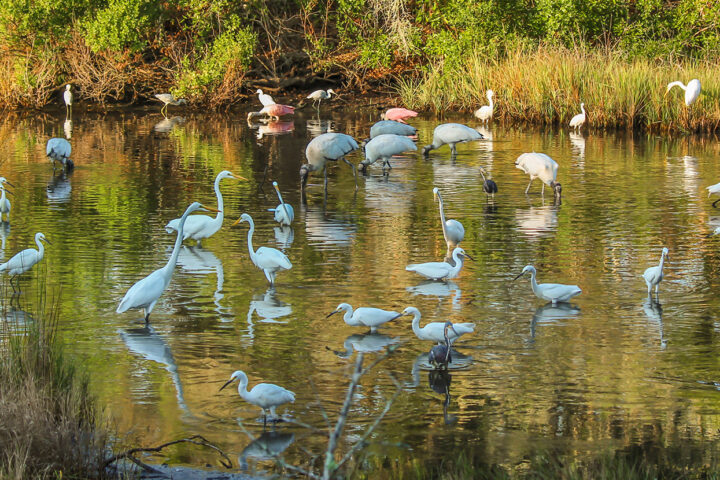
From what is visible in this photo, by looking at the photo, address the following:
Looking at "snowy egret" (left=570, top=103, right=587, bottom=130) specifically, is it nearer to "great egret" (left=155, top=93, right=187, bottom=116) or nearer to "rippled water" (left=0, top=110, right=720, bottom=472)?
"rippled water" (left=0, top=110, right=720, bottom=472)

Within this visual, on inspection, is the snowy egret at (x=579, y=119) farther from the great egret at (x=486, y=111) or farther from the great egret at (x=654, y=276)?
the great egret at (x=654, y=276)

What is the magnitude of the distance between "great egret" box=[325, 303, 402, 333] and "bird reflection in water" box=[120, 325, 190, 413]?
1.40m

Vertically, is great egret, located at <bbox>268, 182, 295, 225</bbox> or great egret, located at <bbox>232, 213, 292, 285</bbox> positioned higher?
great egret, located at <bbox>268, 182, 295, 225</bbox>

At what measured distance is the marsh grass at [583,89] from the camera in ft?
78.1

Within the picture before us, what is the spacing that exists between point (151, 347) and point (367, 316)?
5.71ft

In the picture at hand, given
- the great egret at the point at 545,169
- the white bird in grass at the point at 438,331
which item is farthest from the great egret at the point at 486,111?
the white bird in grass at the point at 438,331

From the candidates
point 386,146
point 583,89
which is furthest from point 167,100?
point 386,146

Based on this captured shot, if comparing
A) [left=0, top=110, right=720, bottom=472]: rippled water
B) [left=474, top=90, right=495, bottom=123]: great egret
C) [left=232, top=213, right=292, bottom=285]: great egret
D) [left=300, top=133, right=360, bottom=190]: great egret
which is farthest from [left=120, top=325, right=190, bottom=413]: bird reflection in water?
[left=474, top=90, right=495, bottom=123]: great egret

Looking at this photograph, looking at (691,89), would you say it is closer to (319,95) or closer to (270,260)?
(319,95)

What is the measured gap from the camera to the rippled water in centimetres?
697

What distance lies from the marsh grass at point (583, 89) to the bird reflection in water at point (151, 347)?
17144 mm

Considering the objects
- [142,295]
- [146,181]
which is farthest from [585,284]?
[146,181]

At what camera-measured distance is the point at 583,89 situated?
24.7 metres

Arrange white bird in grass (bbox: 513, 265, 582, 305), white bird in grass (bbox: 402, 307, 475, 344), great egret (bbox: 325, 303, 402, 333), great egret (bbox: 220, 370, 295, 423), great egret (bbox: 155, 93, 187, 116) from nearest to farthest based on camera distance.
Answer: great egret (bbox: 220, 370, 295, 423)
white bird in grass (bbox: 402, 307, 475, 344)
great egret (bbox: 325, 303, 402, 333)
white bird in grass (bbox: 513, 265, 582, 305)
great egret (bbox: 155, 93, 187, 116)
